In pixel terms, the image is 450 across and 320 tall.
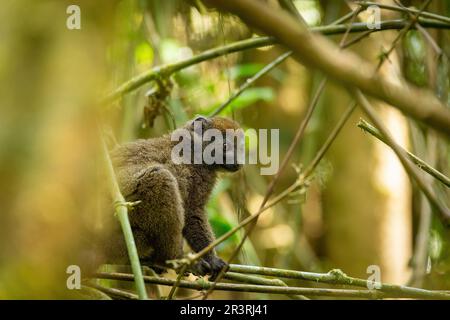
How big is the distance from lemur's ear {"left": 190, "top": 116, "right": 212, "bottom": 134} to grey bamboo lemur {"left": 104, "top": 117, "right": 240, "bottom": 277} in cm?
36

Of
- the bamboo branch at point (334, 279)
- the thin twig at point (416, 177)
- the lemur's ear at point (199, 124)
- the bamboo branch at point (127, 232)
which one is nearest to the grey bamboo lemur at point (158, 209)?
the lemur's ear at point (199, 124)

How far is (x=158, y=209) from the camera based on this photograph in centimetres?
563

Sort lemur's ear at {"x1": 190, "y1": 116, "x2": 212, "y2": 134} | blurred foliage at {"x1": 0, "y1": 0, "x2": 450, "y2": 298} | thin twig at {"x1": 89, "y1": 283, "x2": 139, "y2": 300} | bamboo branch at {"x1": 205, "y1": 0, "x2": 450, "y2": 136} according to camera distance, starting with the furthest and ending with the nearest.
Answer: lemur's ear at {"x1": 190, "y1": 116, "x2": 212, "y2": 134}, thin twig at {"x1": 89, "y1": 283, "x2": 139, "y2": 300}, blurred foliage at {"x1": 0, "y1": 0, "x2": 450, "y2": 298}, bamboo branch at {"x1": 205, "y1": 0, "x2": 450, "y2": 136}

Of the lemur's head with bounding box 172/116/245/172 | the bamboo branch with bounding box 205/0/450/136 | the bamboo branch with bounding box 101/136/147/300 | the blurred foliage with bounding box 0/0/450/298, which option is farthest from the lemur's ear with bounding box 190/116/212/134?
the bamboo branch with bounding box 205/0/450/136

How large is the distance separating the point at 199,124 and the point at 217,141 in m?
0.31

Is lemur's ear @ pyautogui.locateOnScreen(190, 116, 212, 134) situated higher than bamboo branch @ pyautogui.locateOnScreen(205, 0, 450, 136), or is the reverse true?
lemur's ear @ pyautogui.locateOnScreen(190, 116, 212, 134)

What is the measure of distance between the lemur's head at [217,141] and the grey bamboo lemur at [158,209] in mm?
393

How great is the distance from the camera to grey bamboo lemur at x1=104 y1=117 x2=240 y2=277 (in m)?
5.63

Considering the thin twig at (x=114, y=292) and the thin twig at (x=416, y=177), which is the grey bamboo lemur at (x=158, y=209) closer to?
the thin twig at (x=114, y=292)

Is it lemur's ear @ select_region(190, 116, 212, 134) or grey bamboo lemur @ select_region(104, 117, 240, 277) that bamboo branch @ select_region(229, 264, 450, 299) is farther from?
lemur's ear @ select_region(190, 116, 212, 134)

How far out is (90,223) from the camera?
3.09 metres

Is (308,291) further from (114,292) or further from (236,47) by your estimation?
(236,47)

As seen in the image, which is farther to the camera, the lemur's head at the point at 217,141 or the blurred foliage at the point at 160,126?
the lemur's head at the point at 217,141

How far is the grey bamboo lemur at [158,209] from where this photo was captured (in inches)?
222
